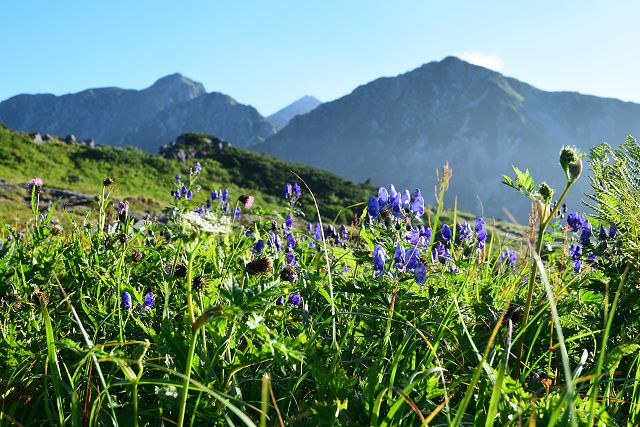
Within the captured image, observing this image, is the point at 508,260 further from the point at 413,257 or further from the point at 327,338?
the point at 327,338

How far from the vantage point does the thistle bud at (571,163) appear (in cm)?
119

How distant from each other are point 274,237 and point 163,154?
150 feet

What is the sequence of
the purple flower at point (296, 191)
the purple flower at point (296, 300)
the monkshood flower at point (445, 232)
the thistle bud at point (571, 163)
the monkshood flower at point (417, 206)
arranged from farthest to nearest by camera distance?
the purple flower at point (296, 191) < the monkshood flower at point (445, 232) < the monkshood flower at point (417, 206) < the purple flower at point (296, 300) < the thistle bud at point (571, 163)

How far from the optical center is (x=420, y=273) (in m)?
1.76

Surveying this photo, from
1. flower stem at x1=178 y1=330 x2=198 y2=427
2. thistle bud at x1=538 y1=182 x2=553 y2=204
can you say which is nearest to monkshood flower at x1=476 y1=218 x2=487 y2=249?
thistle bud at x1=538 y1=182 x2=553 y2=204

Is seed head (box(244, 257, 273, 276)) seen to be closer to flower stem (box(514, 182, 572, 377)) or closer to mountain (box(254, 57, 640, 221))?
flower stem (box(514, 182, 572, 377))

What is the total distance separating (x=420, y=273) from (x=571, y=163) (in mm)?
708

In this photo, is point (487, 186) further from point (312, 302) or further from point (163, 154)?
point (312, 302)

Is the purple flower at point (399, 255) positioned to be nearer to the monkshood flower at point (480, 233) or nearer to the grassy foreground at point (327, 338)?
the grassy foreground at point (327, 338)

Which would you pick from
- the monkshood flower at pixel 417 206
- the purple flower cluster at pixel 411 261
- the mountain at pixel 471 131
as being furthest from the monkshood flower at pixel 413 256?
the mountain at pixel 471 131

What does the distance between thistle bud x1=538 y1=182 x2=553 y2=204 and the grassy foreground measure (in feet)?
0.04

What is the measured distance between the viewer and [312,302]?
6.64ft

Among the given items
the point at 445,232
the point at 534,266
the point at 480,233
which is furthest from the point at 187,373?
the point at 480,233

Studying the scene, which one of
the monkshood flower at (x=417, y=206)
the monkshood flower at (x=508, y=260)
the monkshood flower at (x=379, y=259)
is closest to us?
the monkshood flower at (x=379, y=259)
